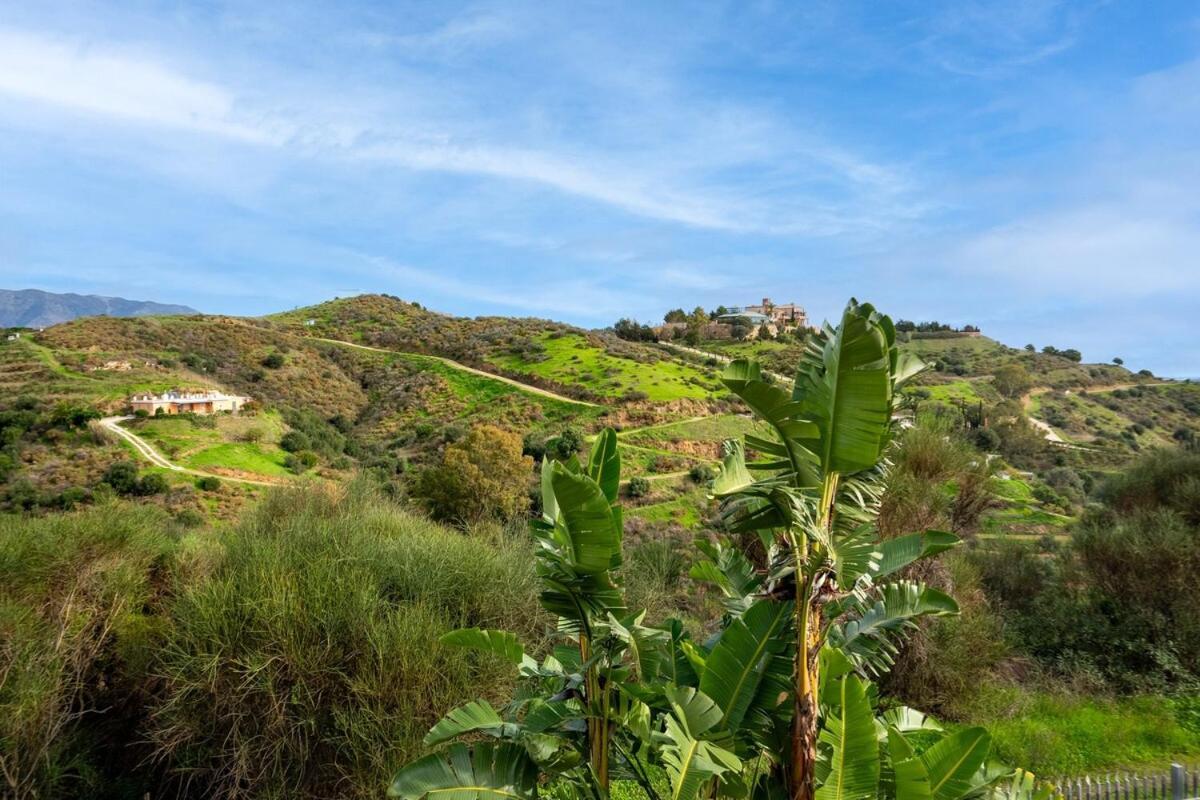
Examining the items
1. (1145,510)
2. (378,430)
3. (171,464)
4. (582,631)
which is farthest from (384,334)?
(582,631)

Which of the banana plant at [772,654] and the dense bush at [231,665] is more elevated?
the banana plant at [772,654]

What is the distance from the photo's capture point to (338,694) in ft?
27.8

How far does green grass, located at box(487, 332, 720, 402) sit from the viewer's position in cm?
5056

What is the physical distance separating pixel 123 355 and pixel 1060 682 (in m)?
57.3

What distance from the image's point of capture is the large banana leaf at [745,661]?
3686 millimetres

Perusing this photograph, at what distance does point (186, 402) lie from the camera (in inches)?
1567

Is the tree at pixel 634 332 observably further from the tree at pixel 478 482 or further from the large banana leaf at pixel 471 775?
the large banana leaf at pixel 471 775

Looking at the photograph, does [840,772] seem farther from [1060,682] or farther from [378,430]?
[378,430]

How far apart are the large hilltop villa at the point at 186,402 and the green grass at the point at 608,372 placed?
22.1m

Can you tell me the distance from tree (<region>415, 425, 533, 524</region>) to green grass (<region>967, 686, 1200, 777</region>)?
16459 mm

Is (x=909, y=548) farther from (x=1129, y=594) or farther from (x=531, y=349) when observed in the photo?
(x=531, y=349)

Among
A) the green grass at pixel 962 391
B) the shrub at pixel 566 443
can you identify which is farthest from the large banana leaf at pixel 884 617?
the green grass at pixel 962 391

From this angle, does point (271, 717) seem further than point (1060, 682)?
No

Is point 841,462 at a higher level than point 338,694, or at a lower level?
higher
